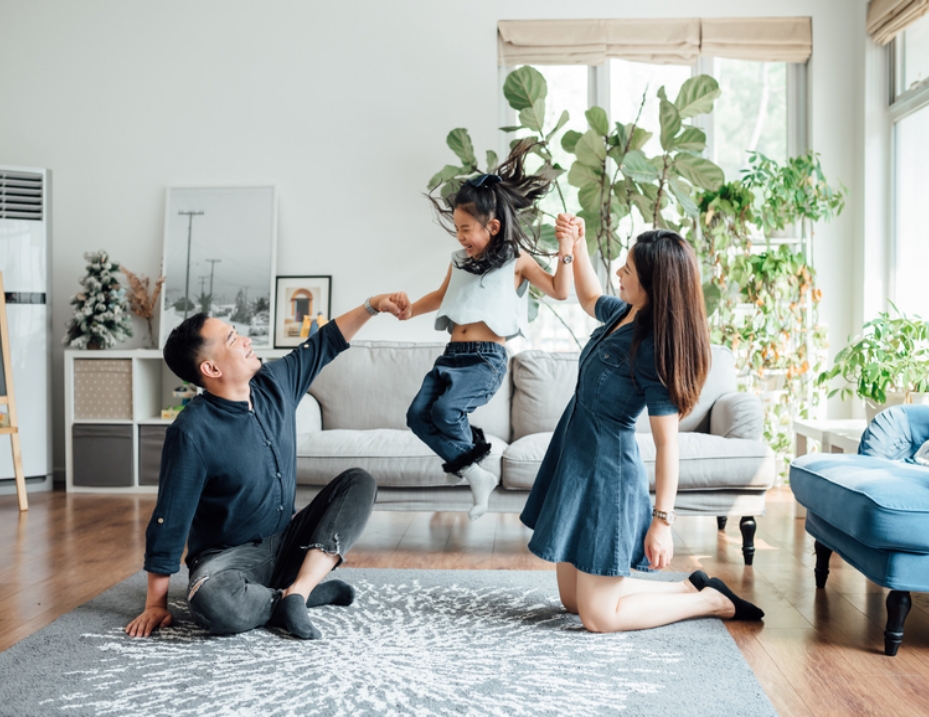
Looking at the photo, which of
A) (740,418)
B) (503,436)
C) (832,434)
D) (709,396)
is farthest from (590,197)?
(832,434)

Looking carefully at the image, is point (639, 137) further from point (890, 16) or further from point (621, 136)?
point (890, 16)

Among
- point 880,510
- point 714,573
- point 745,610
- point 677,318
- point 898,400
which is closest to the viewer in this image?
point 677,318

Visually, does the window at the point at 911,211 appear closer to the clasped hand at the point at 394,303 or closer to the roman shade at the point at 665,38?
the roman shade at the point at 665,38

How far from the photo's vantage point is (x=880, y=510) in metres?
1.97

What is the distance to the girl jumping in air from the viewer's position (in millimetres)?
2461

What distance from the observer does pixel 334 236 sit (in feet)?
15.0

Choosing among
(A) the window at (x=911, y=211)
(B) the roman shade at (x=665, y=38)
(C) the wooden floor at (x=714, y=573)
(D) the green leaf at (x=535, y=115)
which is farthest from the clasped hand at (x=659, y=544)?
(B) the roman shade at (x=665, y=38)

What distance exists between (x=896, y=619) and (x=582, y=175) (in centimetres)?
250

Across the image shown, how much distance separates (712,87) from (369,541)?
8.63 feet

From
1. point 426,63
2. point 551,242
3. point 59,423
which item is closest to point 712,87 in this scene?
point 551,242

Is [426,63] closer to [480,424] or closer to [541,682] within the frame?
[480,424]

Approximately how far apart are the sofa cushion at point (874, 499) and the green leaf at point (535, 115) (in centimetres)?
224

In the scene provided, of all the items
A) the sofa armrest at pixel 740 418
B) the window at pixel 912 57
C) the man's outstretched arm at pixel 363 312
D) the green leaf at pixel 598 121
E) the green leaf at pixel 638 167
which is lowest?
the sofa armrest at pixel 740 418

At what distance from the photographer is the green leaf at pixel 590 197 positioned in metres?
3.92
